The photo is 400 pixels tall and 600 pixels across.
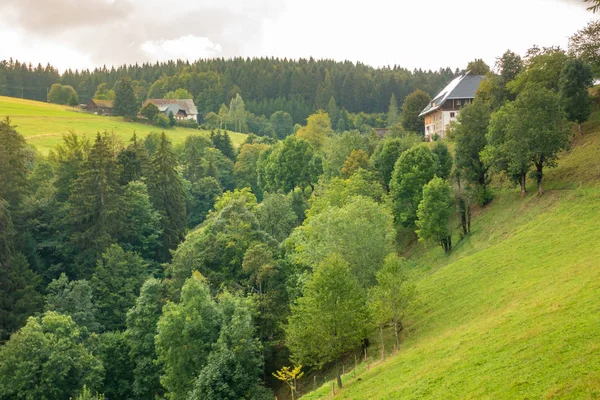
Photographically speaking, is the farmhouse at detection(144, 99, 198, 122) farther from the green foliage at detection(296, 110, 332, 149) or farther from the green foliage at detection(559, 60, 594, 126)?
the green foliage at detection(559, 60, 594, 126)

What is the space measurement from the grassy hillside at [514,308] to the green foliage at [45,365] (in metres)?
20.6

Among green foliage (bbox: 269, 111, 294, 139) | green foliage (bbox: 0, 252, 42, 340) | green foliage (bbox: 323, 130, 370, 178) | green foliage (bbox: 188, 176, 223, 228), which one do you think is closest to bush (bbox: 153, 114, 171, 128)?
green foliage (bbox: 269, 111, 294, 139)

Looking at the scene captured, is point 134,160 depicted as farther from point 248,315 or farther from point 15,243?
point 248,315

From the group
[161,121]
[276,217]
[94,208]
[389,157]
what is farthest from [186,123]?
[389,157]

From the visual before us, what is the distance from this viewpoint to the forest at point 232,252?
37094mm

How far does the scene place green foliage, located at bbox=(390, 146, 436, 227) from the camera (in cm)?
5697

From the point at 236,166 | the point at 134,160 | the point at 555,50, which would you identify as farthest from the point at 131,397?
the point at 236,166

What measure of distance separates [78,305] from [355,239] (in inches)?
1124

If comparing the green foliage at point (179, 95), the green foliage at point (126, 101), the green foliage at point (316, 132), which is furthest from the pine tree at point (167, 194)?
the green foliage at point (179, 95)

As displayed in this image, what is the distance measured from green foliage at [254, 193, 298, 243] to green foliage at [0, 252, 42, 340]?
81.9 feet

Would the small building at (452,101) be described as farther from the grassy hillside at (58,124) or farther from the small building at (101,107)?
the small building at (101,107)

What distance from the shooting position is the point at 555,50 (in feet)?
207

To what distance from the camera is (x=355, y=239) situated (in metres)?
42.1

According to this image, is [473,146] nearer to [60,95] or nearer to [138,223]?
[138,223]
